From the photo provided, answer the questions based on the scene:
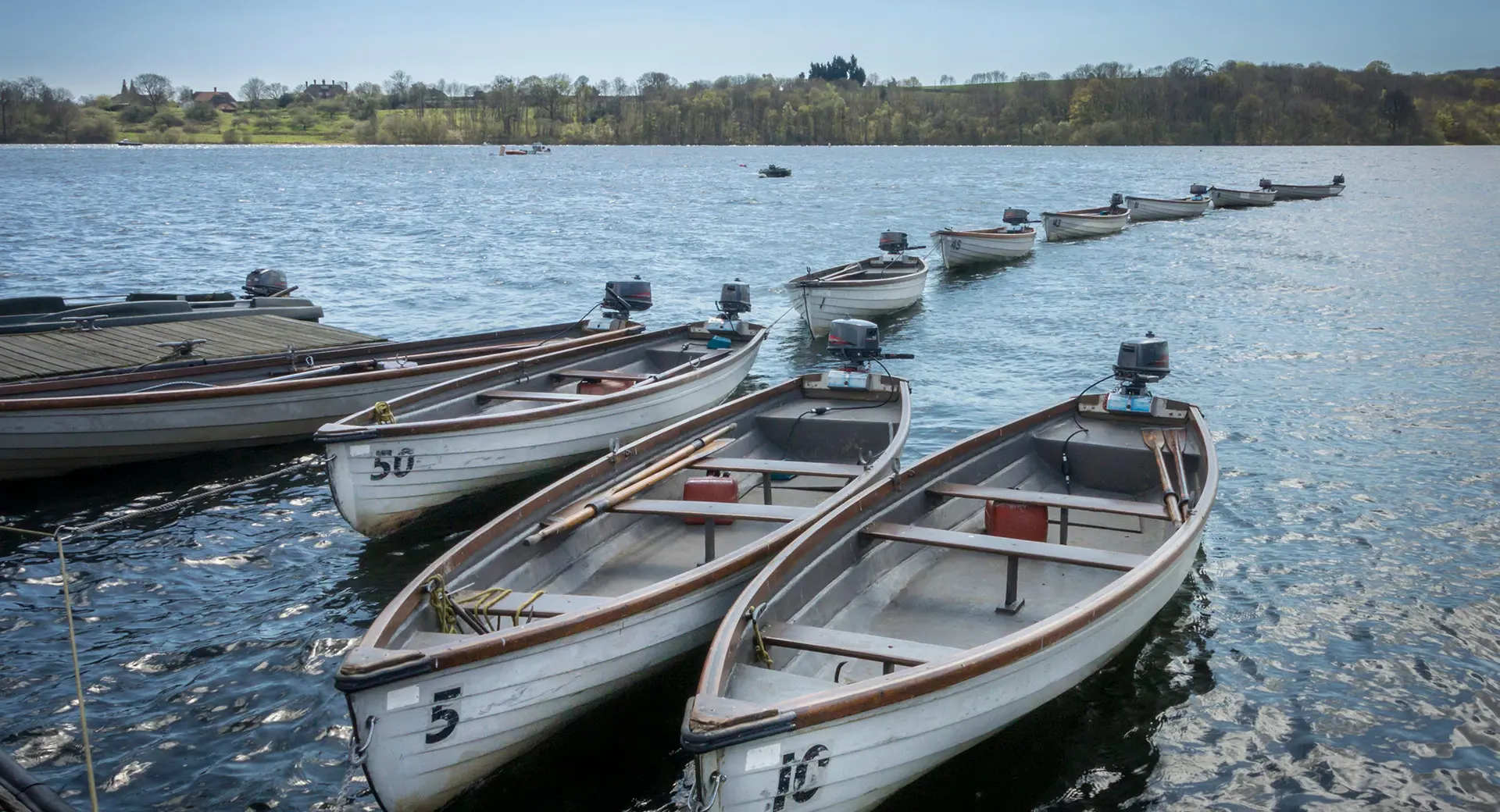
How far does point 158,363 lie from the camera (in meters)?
16.3

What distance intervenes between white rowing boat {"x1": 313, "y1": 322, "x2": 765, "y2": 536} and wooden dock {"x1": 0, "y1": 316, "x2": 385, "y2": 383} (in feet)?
11.7

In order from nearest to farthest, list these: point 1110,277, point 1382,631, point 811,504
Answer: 1. point 1382,631
2. point 811,504
3. point 1110,277

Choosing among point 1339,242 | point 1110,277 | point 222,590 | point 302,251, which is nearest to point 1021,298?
point 1110,277

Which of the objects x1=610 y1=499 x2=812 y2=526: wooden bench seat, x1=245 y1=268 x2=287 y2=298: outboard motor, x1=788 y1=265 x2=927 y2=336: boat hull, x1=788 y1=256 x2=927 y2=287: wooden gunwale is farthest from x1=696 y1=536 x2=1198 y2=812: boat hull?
x1=245 y1=268 x2=287 y2=298: outboard motor

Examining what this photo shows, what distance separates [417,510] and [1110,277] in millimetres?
31190

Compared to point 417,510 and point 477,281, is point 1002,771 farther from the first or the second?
point 477,281

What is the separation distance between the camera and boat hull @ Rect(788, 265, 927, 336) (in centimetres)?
2458

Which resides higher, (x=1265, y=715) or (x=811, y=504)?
(x=811, y=504)

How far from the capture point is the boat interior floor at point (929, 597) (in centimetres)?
747

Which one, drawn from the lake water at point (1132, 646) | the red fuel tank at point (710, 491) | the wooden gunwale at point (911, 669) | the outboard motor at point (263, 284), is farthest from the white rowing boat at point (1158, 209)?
the red fuel tank at point (710, 491)

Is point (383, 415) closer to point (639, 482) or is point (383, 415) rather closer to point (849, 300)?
point (639, 482)

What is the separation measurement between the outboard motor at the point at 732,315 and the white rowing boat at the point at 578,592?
492cm

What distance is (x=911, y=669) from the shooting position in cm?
679

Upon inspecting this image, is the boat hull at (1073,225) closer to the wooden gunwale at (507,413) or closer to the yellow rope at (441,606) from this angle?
the wooden gunwale at (507,413)
